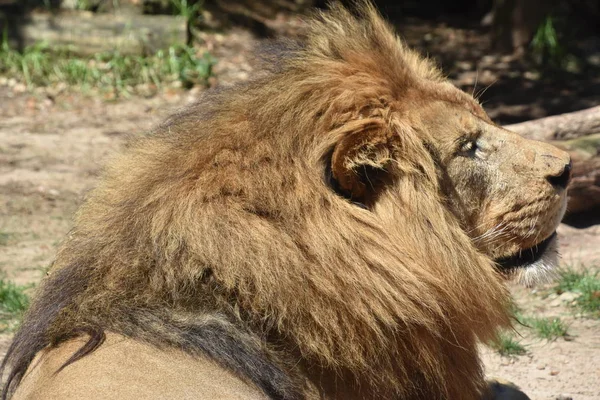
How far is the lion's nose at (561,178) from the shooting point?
3105 mm

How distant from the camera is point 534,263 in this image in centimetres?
324

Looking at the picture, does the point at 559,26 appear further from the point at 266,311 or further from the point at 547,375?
the point at 266,311

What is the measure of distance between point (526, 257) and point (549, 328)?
4.55 ft

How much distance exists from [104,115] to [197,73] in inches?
45.5

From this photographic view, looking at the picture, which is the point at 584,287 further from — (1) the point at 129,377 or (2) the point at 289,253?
(1) the point at 129,377

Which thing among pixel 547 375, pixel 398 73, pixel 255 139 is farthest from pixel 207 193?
pixel 547 375

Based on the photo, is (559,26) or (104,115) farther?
(559,26)

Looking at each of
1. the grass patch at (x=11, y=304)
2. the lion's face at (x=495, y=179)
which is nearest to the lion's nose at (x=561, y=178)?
the lion's face at (x=495, y=179)

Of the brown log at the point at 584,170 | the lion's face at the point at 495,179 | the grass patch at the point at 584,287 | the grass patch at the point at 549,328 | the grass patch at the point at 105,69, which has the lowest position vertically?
the grass patch at the point at 105,69

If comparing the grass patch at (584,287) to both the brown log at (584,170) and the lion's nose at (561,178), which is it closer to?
the brown log at (584,170)

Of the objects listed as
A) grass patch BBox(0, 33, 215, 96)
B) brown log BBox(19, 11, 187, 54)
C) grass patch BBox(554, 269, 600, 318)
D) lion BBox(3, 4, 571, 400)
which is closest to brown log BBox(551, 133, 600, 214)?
grass patch BBox(554, 269, 600, 318)

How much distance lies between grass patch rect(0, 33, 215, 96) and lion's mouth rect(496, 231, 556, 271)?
19.4ft

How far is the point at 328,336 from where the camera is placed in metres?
2.66

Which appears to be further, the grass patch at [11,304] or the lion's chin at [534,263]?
the grass patch at [11,304]
